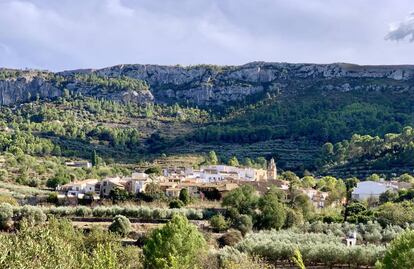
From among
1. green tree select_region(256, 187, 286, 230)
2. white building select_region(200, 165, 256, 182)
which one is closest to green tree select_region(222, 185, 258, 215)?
green tree select_region(256, 187, 286, 230)

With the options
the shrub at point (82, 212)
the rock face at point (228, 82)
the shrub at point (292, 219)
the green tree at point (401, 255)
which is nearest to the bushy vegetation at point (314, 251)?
the green tree at point (401, 255)

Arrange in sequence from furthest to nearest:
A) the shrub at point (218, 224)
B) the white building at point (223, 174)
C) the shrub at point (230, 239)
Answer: the white building at point (223, 174)
the shrub at point (218, 224)
the shrub at point (230, 239)

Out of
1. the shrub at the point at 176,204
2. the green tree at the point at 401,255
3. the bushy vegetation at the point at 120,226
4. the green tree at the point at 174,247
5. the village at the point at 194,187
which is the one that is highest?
the green tree at the point at 401,255

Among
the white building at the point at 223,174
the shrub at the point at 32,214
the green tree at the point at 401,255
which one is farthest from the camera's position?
the white building at the point at 223,174

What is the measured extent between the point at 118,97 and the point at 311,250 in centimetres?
10035

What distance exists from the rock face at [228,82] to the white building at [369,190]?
6182 cm

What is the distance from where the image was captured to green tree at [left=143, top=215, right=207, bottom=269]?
986 inches

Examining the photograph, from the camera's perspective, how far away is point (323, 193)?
53781mm

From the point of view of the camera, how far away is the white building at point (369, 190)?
54219 mm

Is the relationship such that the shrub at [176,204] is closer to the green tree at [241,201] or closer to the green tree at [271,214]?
the green tree at [241,201]

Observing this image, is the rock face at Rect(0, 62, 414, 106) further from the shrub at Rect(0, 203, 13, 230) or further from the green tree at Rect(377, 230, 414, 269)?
the green tree at Rect(377, 230, 414, 269)

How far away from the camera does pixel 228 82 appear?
134500 mm

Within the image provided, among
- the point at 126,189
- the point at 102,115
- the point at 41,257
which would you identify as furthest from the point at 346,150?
the point at 41,257

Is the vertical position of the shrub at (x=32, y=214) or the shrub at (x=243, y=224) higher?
the shrub at (x=32, y=214)
